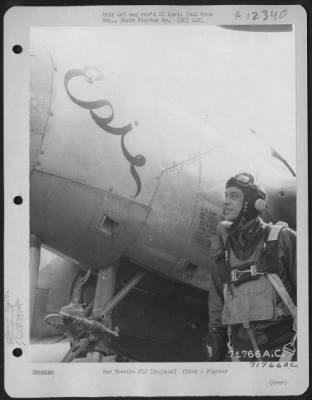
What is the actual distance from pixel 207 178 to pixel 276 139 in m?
0.27

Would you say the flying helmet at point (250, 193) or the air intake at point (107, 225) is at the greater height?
the flying helmet at point (250, 193)

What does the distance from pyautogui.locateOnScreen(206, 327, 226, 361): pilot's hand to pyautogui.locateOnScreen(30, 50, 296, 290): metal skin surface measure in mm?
155

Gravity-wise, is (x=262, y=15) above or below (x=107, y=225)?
above

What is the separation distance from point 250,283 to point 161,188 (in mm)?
443

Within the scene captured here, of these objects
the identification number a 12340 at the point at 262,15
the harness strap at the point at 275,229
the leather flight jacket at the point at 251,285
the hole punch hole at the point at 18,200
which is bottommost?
the leather flight jacket at the point at 251,285

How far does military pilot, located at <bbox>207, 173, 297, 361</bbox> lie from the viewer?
2314mm

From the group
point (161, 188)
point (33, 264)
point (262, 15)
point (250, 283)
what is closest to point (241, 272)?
point (250, 283)

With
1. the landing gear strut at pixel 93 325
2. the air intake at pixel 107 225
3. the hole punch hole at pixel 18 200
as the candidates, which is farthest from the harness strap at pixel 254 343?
the hole punch hole at pixel 18 200

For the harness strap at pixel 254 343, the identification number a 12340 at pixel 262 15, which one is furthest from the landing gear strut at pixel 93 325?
the identification number a 12340 at pixel 262 15

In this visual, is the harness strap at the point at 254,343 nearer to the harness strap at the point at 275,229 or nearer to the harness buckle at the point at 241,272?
the harness buckle at the point at 241,272

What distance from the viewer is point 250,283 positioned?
2334 millimetres

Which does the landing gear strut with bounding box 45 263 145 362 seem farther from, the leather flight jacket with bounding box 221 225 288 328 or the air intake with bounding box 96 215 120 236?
the leather flight jacket with bounding box 221 225 288 328

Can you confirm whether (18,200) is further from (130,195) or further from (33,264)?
(130,195)

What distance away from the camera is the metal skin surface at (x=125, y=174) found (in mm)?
2293
